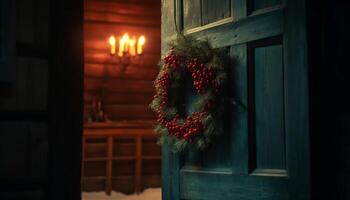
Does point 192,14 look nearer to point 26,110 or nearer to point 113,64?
point 26,110

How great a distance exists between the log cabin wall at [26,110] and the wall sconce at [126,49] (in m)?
5.41

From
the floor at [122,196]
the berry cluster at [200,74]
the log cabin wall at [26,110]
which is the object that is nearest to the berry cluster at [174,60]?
the berry cluster at [200,74]

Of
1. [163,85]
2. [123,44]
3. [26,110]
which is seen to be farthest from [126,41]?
[26,110]

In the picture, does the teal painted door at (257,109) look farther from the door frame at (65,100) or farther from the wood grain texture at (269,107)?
the door frame at (65,100)

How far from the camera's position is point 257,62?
3619mm

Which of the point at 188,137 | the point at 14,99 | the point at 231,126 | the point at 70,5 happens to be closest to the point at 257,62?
the point at 231,126

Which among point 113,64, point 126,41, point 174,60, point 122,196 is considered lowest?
point 122,196

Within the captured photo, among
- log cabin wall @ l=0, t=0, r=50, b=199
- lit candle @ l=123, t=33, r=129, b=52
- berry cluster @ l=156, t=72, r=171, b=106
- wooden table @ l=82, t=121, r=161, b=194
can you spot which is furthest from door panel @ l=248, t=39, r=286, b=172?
lit candle @ l=123, t=33, r=129, b=52

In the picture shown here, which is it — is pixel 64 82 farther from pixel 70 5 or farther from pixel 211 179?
pixel 211 179

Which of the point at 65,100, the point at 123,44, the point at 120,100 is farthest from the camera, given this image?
the point at 120,100

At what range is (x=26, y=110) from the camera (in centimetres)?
289

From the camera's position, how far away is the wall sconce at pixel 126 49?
8.38 meters

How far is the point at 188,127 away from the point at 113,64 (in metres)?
4.83

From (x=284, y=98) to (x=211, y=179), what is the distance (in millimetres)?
874
